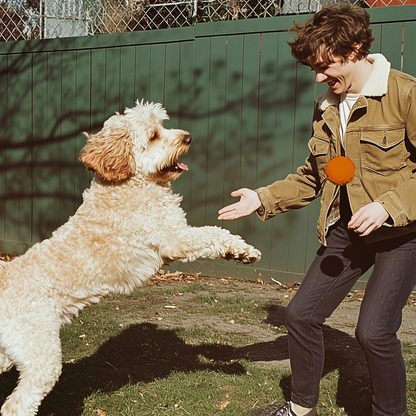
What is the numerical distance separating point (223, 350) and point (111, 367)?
959mm

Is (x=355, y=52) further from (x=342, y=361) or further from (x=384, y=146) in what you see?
(x=342, y=361)

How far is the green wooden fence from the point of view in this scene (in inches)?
274

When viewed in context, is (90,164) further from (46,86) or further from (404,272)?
(46,86)

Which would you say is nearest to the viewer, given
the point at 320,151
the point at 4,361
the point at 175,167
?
the point at 4,361

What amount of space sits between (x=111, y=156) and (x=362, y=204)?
5.16 ft

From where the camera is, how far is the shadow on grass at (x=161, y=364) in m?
3.99

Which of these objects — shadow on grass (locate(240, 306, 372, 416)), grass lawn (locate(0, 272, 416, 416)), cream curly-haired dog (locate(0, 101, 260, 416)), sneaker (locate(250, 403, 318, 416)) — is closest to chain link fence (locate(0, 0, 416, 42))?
grass lawn (locate(0, 272, 416, 416))

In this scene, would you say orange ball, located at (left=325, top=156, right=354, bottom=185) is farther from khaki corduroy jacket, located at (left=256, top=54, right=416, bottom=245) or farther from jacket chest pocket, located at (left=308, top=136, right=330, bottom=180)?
jacket chest pocket, located at (left=308, top=136, right=330, bottom=180)

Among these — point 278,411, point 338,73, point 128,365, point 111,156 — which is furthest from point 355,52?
point 128,365

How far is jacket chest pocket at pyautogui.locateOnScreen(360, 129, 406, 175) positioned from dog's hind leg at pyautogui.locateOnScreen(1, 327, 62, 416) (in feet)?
6.68

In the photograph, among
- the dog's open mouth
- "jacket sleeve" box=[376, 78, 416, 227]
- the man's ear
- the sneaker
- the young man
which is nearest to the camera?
"jacket sleeve" box=[376, 78, 416, 227]

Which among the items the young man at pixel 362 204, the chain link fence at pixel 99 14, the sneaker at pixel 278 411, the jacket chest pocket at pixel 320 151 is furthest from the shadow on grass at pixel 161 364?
the chain link fence at pixel 99 14

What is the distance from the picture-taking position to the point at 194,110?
298 inches

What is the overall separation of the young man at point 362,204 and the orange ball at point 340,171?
13cm
